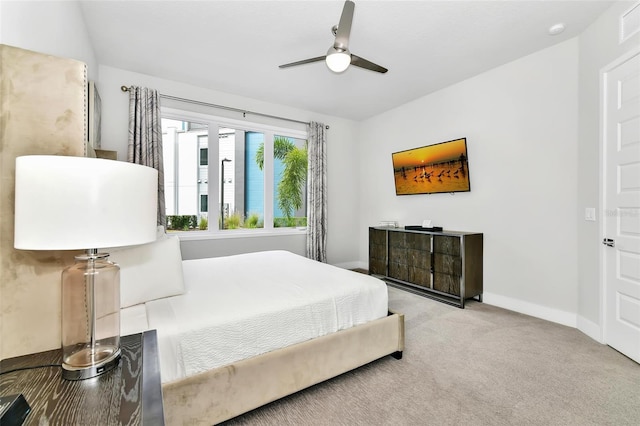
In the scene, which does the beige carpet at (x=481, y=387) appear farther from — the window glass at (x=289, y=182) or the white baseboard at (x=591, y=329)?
the window glass at (x=289, y=182)

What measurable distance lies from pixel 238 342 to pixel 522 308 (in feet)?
10.7

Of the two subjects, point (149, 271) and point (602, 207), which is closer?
point (149, 271)

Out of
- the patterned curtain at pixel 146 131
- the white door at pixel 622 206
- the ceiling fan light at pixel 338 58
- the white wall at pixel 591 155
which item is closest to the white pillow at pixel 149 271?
the ceiling fan light at pixel 338 58

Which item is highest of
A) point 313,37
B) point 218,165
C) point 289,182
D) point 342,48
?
point 313,37

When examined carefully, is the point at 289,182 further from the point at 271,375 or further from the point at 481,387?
the point at 481,387

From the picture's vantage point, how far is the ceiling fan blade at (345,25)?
1938 mm

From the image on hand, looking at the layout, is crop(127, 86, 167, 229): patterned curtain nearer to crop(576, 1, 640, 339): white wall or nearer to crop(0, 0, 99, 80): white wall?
crop(0, 0, 99, 80): white wall

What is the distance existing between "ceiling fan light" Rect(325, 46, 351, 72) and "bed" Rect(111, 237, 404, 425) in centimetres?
175

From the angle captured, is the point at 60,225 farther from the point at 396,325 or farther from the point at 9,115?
the point at 396,325

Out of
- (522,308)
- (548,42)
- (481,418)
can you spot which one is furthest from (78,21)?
(522,308)

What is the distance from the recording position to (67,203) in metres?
0.82

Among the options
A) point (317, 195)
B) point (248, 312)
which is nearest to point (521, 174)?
point (317, 195)

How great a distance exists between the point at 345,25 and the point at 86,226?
6.88ft

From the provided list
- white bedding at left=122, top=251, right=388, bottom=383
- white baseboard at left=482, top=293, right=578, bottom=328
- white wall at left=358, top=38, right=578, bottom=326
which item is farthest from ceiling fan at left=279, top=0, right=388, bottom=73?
white baseboard at left=482, top=293, right=578, bottom=328
